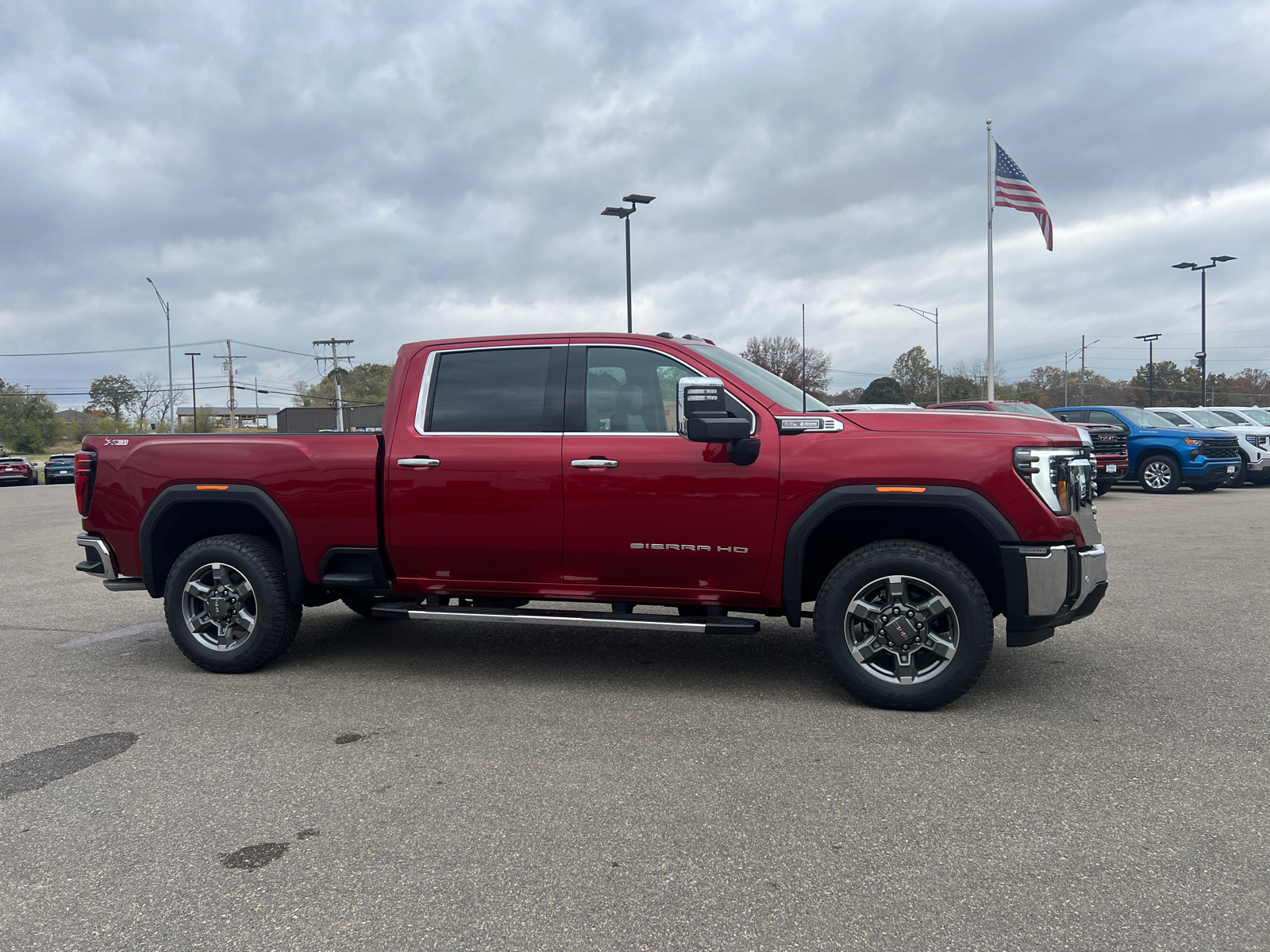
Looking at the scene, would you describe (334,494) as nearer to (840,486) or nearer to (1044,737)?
(840,486)

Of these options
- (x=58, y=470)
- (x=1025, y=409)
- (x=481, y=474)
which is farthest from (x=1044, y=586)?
(x=58, y=470)

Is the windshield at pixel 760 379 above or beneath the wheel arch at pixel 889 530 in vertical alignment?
above

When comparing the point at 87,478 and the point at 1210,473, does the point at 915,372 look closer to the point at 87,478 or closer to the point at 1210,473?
the point at 1210,473

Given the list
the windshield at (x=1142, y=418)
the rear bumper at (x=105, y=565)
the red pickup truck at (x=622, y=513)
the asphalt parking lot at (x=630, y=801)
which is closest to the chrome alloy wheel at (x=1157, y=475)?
the windshield at (x=1142, y=418)

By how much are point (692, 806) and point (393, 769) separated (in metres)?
1.31

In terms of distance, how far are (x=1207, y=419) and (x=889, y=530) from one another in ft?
61.9

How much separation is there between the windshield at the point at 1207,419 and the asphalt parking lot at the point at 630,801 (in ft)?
52.5

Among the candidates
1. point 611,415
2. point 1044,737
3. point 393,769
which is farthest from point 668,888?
point 611,415

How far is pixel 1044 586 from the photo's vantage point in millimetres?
4363

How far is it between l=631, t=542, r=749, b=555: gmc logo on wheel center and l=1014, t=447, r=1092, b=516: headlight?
55.0 inches

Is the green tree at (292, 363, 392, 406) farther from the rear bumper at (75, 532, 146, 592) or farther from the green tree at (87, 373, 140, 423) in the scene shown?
the rear bumper at (75, 532, 146, 592)

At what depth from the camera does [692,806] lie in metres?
3.45

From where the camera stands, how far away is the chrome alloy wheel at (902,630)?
4469 mm

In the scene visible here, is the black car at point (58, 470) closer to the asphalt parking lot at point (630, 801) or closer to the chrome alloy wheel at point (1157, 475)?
the asphalt parking lot at point (630, 801)
